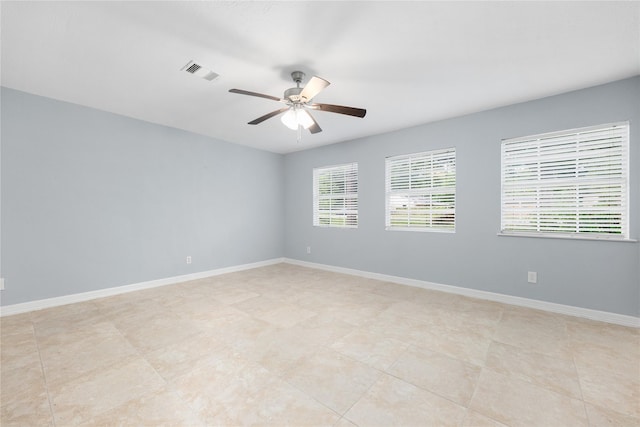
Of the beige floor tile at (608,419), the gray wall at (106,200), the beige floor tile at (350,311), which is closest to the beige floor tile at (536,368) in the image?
the beige floor tile at (608,419)

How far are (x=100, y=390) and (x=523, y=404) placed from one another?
8.65 feet

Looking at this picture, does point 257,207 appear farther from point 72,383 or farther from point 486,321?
point 486,321

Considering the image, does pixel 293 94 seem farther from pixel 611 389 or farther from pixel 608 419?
pixel 611 389

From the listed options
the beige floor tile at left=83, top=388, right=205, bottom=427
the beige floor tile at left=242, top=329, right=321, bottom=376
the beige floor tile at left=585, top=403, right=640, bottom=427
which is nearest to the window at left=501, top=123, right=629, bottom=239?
the beige floor tile at left=585, top=403, right=640, bottom=427

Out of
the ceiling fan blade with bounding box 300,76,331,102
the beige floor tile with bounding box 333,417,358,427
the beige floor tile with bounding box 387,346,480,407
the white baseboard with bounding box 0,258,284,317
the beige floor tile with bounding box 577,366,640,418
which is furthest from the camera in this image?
the white baseboard with bounding box 0,258,284,317

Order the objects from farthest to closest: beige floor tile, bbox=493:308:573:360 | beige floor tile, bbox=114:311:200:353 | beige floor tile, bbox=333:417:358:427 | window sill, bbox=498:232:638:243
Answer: window sill, bbox=498:232:638:243 < beige floor tile, bbox=114:311:200:353 < beige floor tile, bbox=493:308:573:360 < beige floor tile, bbox=333:417:358:427

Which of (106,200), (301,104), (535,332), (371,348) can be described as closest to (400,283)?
(535,332)

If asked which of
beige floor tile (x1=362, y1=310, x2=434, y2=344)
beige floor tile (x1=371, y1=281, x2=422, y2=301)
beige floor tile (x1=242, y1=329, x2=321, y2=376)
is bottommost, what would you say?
beige floor tile (x1=242, y1=329, x2=321, y2=376)

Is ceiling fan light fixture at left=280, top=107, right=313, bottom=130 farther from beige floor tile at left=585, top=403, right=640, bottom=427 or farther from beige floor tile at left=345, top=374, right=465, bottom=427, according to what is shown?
beige floor tile at left=585, top=403, right=640, bottom=427

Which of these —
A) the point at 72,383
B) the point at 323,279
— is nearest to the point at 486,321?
the point at 323,279

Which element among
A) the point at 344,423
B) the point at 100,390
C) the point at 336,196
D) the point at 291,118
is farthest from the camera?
the point at 336,196

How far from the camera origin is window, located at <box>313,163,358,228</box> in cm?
493

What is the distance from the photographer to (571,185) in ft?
9.65

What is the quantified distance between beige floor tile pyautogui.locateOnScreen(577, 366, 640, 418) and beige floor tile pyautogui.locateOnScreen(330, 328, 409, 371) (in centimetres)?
114
